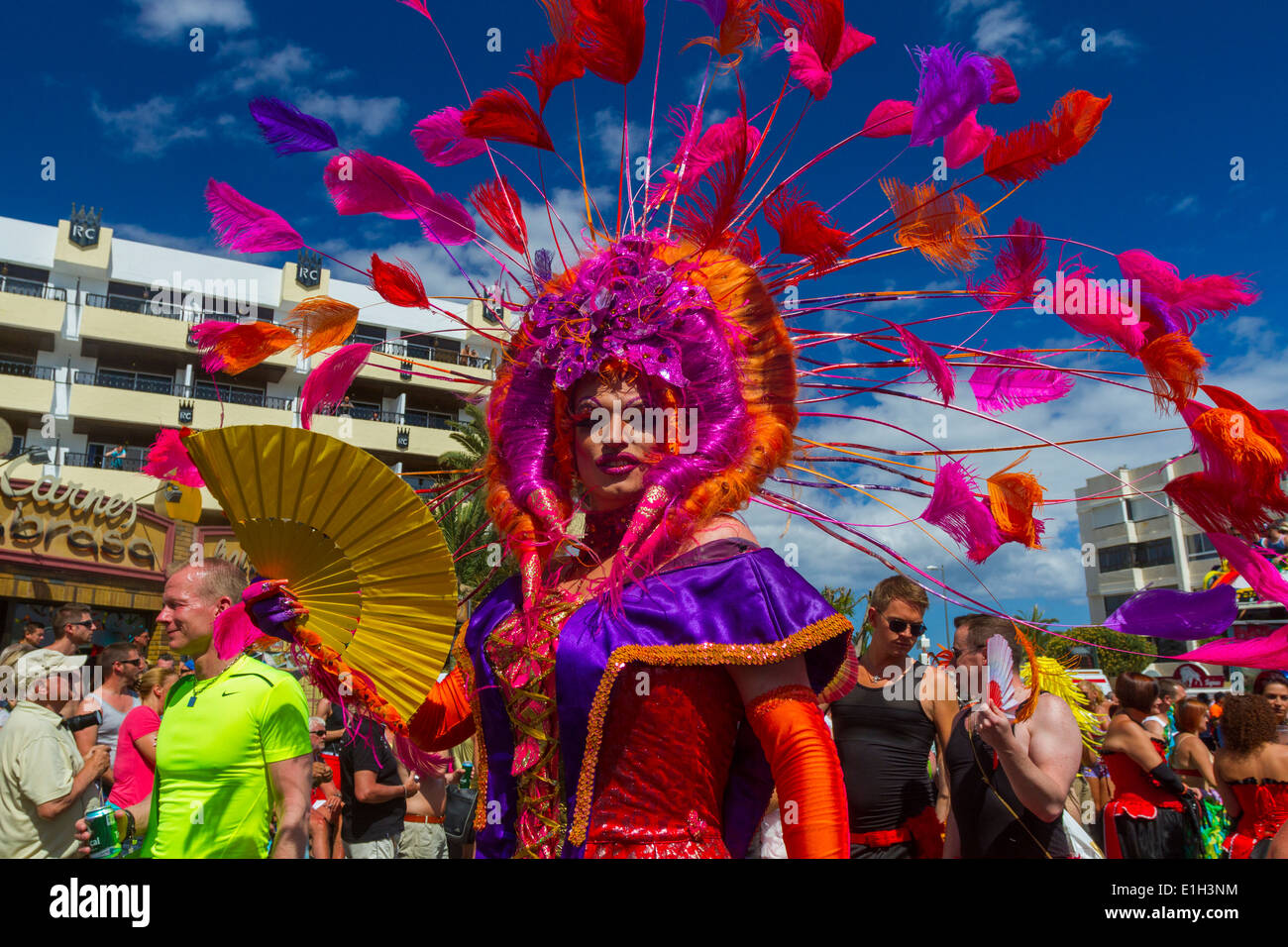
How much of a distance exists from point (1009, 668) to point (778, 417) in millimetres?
1235

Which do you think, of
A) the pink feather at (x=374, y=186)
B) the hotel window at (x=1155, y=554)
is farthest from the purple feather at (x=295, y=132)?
the hotel window at (x=1155, y=554)

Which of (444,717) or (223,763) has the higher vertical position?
(444,717)

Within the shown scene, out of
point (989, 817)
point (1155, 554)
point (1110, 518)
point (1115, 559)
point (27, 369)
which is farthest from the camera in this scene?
point (1110, 518)

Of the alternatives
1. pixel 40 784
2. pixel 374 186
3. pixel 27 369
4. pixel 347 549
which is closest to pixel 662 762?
pixel 347 549

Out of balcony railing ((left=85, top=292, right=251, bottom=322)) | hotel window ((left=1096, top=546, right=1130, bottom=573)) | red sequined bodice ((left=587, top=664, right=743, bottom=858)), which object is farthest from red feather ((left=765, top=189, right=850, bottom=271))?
hotel window ((left=1096, top=546, right=1130, bottom=573))

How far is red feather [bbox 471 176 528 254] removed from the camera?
252 cm

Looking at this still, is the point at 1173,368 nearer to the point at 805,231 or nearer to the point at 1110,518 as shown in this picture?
the point at 805,231

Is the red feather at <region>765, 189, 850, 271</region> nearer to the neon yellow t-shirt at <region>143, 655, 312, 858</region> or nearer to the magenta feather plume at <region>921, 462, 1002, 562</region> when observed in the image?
the magenta feather plume at <region>921, 462, 1002, 562</region>

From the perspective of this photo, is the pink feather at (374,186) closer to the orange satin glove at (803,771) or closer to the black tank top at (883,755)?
the orange satin glove at (803,771)

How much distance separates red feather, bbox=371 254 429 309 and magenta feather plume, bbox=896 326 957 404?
1.25 m

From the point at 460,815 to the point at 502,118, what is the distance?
11.2ft

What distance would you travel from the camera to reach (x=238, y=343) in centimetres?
240

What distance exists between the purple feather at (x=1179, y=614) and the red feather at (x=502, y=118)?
1830 mm
